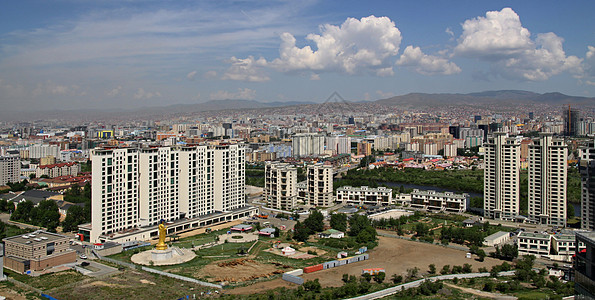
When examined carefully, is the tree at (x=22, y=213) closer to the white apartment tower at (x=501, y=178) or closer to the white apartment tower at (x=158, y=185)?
the white apartment tower at (x=158, y=185)

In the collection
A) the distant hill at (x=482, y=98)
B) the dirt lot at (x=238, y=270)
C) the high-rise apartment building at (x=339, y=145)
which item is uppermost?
the distant hill at (x=482, y=98)

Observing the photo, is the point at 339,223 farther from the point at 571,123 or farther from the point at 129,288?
the point at 571,123

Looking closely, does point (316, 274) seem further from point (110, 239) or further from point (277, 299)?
point (110, 239)

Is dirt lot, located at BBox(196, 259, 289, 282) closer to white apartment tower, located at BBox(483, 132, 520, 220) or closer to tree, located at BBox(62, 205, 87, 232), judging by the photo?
tree, located at BBox(62, 205, 87, 232)

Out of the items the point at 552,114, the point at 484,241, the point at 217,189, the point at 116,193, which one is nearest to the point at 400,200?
the point at 484,241

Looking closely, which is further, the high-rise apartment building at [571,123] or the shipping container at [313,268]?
the high-rise apartment building at [571,123]

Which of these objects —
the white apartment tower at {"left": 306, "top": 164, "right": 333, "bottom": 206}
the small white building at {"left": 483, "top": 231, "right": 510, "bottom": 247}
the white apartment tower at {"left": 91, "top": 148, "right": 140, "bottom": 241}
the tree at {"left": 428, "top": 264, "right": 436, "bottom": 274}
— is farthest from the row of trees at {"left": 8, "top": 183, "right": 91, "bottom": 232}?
the small white building at {"left": 483, "top": 231, "right": 510, "bottom": 247}

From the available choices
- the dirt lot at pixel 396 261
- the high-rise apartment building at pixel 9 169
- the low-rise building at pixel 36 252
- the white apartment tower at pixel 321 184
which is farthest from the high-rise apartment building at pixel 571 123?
the low-rise building at pixel 36 252
